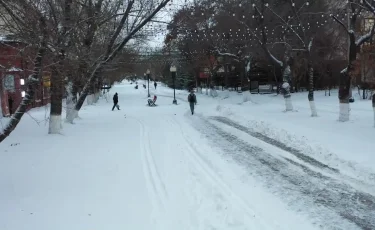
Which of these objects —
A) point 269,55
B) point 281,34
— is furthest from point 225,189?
point 281,34

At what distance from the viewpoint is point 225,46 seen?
1355 inches

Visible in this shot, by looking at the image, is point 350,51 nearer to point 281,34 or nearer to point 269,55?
point 269,55

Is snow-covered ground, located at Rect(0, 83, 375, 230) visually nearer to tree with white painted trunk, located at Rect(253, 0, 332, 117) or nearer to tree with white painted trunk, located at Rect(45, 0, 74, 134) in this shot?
tree with white painted trunk, located at Rect(45, 0, 74, 134)

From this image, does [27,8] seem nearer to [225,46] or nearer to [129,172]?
[129,172]

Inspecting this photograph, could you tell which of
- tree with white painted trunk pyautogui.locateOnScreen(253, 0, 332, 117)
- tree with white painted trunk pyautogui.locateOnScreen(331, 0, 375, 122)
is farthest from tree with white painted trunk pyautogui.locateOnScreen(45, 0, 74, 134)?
tree with white painted trunk pyautogui.locateOnScreen(253, 0, 332, 117)

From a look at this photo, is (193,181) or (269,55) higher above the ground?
(269,55)

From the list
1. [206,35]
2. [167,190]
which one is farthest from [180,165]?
[206,35]

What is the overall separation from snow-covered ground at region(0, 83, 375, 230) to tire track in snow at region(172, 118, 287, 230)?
0.02 m

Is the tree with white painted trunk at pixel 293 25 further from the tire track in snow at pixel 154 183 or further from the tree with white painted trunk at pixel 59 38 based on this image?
the tree with white painted trunk at pixel 59 38

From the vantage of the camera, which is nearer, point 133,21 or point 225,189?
point 225,189

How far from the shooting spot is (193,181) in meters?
8.09

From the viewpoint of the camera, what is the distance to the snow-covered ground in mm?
5934

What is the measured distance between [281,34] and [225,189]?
22.6 meters

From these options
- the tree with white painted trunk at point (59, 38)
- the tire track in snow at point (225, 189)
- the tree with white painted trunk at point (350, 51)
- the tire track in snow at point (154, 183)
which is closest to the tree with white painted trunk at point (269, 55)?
the tree with white painted trunk at point (350, 51)
